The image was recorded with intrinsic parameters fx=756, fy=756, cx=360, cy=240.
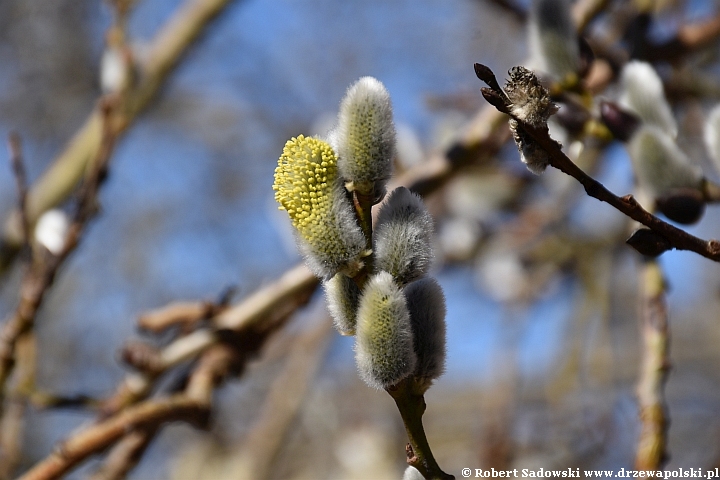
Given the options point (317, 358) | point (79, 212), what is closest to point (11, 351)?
point (79, 212)

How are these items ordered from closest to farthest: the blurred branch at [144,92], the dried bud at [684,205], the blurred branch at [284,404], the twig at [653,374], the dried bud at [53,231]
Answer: the dried bud at [684,205], the twig at [653,374], the dried bud at [53,231], the blurred branch at [144,92], the blurred branch at [284,404]

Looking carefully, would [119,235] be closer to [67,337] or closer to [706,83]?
[67,337]

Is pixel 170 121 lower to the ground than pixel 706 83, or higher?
higher

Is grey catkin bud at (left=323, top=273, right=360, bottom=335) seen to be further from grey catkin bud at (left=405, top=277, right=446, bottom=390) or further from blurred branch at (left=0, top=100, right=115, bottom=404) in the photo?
blurred branch at (left=0, top=100, right=115, bottom=404)

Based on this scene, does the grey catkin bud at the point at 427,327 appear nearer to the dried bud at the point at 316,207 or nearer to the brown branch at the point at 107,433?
the dried bud at the point at 316,207

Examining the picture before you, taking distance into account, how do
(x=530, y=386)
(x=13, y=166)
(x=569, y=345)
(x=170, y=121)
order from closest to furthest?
(x=13, y=166), (x=569, y=345), (x=530, y=386), (x=170, y=121)

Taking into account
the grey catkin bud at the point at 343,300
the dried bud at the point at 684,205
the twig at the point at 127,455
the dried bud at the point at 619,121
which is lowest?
the grey catkin bud at the point at 343,300

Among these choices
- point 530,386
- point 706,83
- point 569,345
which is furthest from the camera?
point 530,386

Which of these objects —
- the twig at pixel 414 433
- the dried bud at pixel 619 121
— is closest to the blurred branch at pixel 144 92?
the dried bud at pixel 619 121
